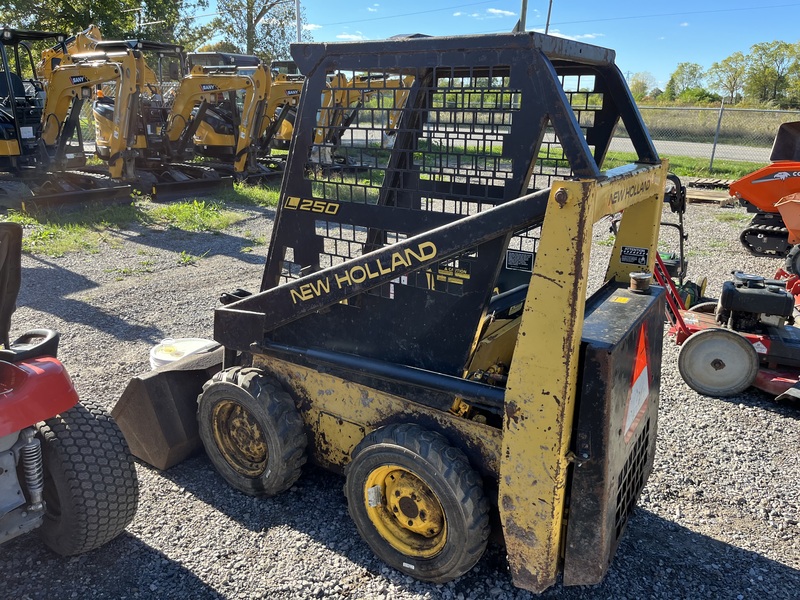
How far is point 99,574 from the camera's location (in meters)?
2.93

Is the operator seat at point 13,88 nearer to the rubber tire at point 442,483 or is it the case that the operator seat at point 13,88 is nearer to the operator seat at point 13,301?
the operator seat at point 13,301

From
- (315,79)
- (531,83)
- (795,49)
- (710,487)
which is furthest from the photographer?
(795,49)

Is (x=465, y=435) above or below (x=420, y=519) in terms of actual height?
above

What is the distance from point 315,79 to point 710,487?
3182 mm

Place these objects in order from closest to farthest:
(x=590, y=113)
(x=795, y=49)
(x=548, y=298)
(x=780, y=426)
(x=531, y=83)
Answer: (x=548, y=298)
(x=531, y=83)
(x=590, y=113)
(x=780, y=426)
(x=795, y=49)

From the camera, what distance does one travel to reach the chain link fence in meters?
20.7

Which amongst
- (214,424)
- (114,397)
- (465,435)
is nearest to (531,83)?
(465,435)

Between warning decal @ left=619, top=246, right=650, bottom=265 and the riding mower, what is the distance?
8.83 ft

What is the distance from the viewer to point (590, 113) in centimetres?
334

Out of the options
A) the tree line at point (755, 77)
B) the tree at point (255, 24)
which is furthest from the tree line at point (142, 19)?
the tree line at point (755, 77)

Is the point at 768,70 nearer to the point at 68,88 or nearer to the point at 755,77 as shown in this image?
the point at 755,77

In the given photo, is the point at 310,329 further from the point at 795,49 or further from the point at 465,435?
Answer: the point at 795,49

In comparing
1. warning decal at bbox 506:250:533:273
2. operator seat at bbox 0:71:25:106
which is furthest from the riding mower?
operator seat at bbox 0:71:25:106

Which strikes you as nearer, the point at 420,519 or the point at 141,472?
the point at 420,519
